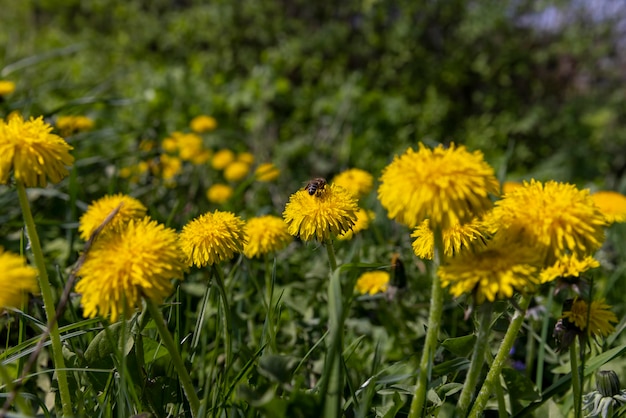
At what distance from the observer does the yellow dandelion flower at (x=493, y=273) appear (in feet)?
2.94

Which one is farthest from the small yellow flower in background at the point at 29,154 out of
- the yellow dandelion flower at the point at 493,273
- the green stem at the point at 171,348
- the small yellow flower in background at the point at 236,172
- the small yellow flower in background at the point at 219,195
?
the small yellow flower in background at the point at 236,172

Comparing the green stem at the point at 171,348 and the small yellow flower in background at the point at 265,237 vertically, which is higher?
the small yellow flower in background at the point at 265,237

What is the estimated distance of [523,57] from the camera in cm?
566

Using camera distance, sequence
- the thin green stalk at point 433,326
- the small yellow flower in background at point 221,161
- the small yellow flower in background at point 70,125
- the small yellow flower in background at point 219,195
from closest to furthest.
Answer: the thin green stalk at point 433,326
the small yellow flower in background at point 70,125
the small yellow flower in background at point 219,195
the small yellow flower in background at point 221,161

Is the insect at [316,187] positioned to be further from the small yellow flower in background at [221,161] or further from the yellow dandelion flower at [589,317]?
the small yellow flower in background at [221,161]

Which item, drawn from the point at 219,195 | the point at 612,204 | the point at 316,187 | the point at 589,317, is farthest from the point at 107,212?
the point at 612,204

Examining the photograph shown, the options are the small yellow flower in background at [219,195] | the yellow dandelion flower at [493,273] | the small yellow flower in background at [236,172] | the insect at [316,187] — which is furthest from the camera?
the small yellow flower in background at [236,172]

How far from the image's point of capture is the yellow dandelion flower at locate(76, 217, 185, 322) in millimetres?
958

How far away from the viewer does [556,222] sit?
96 cm

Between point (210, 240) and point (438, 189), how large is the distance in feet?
1.71

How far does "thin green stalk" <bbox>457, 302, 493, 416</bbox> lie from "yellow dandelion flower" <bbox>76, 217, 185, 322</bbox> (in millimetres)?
481

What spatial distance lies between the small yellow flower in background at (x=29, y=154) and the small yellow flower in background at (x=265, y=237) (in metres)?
0.76

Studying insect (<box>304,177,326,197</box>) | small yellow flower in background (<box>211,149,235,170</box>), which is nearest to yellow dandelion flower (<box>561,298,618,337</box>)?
insect (<box>304,177,326,197</box>)

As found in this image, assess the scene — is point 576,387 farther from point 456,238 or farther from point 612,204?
point 612,204
